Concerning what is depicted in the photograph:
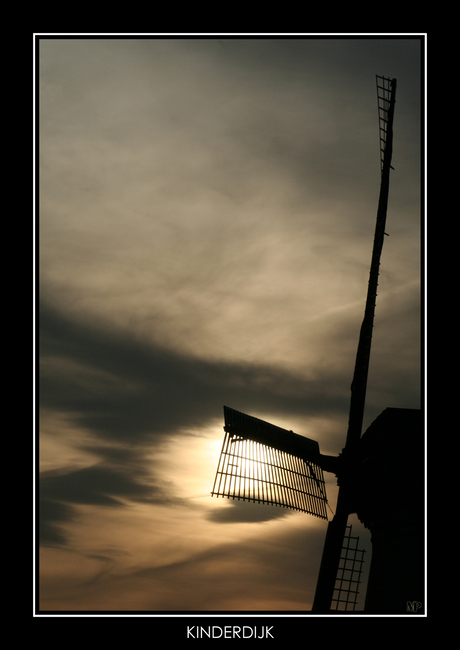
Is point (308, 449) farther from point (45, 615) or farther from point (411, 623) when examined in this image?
point (45, 615)

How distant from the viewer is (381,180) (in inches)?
691

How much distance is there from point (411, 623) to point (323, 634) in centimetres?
149

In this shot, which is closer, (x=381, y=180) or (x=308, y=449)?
(x=308, y=449)

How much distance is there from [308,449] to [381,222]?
22.2 feet

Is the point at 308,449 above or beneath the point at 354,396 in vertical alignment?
beneath
